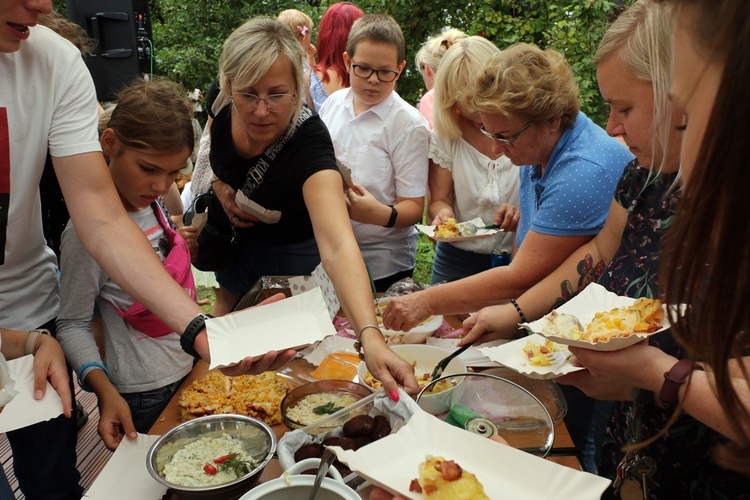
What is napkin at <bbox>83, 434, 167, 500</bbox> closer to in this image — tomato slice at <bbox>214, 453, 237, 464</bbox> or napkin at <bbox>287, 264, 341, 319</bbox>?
tomato slice at <bbox>214, 453, 237, 464</bbox>

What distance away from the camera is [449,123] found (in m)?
2.71

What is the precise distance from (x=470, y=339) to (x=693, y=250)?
119 centimetres

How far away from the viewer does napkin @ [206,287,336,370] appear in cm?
144

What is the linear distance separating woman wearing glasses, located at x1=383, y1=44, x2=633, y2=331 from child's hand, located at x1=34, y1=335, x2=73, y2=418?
98cm

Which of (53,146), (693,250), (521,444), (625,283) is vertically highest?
(693,250)

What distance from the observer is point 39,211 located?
5.70 ft

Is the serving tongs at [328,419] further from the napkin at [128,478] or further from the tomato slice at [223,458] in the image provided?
the napkin at [128,478]

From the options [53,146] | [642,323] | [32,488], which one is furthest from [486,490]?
[32,488]

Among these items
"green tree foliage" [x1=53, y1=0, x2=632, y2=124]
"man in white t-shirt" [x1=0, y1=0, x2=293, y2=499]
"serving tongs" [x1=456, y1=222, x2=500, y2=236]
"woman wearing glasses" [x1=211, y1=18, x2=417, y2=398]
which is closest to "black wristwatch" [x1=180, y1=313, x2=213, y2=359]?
"man in white t-shirt" [x1=0, y1=0, x2=293, y2=499]

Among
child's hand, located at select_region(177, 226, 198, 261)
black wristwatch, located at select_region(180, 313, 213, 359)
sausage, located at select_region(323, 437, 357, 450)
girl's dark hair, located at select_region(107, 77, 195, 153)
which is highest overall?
girl's dark hair, located at select_region(107, 77, 195, 153)

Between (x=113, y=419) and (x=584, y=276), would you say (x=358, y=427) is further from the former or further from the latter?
(x=584, y=276)

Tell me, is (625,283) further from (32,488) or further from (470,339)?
(32,488)

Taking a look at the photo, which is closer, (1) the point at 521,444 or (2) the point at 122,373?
(1) the point at 521,444

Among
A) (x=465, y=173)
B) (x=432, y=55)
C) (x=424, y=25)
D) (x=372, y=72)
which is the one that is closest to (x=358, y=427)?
(x=465, y=173)
